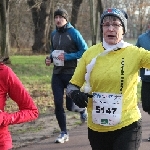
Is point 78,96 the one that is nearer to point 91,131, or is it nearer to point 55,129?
point 91,131

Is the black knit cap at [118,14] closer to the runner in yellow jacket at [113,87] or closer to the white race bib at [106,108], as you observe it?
the runner in yellow jacket at [113,87]

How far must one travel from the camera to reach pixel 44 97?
35.9ft

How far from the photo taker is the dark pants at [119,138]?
3.58 metres

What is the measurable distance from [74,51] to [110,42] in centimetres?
291

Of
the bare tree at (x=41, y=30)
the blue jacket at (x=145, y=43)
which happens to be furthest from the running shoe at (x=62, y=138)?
the bare tree at (x=41, y=30)

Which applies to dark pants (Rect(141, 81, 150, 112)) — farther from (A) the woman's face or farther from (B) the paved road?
(A) the woman's face

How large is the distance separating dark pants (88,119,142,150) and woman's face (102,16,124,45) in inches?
29.4

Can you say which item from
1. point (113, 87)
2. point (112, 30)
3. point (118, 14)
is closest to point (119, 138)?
point (113, 87)

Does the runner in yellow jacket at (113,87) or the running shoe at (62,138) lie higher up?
the runner in yellow jacket at (113,87)

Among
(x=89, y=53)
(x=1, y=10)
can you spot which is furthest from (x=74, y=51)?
(x=1, y=10)

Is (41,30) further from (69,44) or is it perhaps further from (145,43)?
(145,43)

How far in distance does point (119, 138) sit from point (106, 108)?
30 cm

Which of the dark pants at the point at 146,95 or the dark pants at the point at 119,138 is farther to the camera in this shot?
the dark pants at the point at 146,95

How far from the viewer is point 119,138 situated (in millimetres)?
3590
